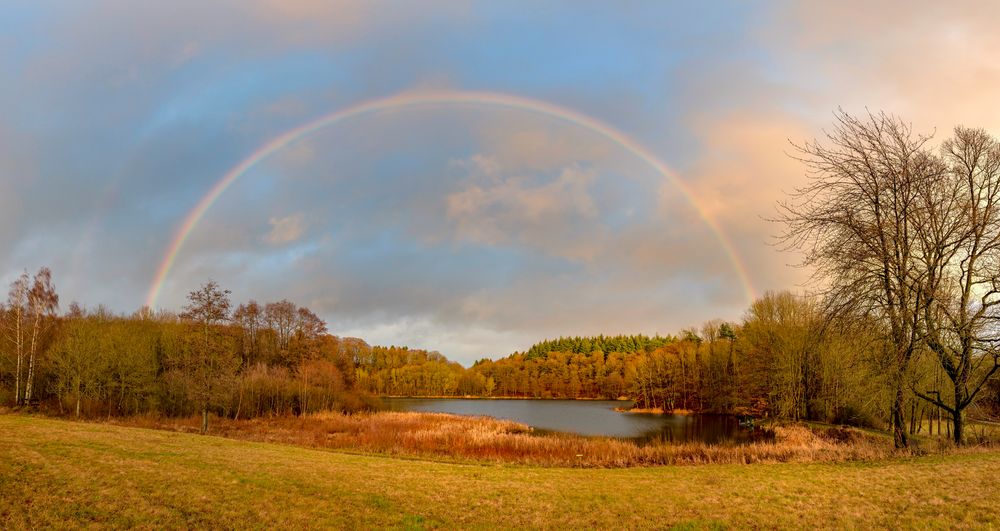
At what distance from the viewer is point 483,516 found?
9352mm

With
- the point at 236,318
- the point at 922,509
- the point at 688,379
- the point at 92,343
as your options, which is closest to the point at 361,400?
the point at 236,318

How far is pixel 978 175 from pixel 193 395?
39.2 metres

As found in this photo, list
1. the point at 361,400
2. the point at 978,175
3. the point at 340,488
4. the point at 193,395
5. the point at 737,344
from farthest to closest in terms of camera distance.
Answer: the point at 737,344
the point at 361,400
the point at 193,395
the point at 978,175
the point at 340,488

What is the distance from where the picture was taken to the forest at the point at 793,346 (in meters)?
17.3

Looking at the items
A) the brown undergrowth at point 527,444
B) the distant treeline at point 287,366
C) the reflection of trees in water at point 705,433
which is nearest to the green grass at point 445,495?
the brown undergrowth at point 527,444

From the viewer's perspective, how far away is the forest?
56.7ft

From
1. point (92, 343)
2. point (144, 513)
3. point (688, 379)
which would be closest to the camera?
point (144, 513)

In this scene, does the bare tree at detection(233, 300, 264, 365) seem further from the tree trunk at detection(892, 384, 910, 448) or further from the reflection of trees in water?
the tree trunk at detection(892, 384, 910, 448)

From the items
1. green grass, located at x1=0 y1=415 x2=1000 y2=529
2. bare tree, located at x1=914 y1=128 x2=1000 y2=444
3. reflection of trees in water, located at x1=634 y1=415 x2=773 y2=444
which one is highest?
bare tree, located at x1=914 y1=128 x2=1000 y2=444

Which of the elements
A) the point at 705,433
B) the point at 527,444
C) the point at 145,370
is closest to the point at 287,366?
the point at 145,370

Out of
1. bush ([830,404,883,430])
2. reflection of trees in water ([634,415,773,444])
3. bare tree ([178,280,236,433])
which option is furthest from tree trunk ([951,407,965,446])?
bare tree ([178,280,236,433])

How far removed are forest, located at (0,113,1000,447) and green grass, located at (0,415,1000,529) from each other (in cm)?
512

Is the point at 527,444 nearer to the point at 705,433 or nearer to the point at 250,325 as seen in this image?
the point at 705,433

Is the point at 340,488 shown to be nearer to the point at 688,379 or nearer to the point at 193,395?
the point at 193,395
